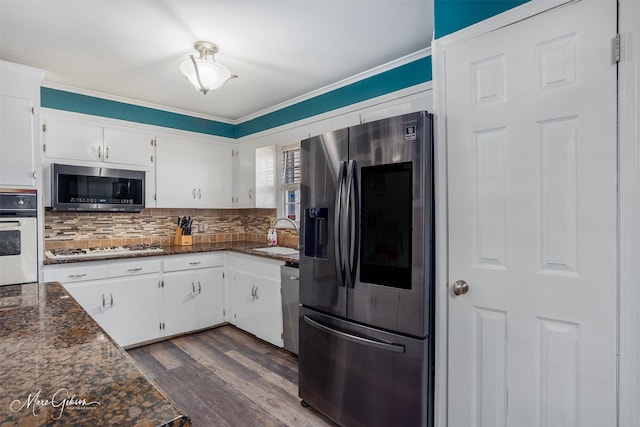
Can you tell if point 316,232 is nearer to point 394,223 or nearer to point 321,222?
point 321,222

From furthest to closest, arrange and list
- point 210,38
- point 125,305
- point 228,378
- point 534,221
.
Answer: point 125,305, point 228,378, point 210,38, point 534,221

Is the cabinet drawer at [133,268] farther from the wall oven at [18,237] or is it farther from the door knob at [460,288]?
the door knob at [460,288]

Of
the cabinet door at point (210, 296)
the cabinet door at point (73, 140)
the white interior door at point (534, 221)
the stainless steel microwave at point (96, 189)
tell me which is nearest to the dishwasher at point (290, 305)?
the cabinet door at point (210, 296)

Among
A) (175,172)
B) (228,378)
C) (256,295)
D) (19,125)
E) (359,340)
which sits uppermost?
(19,125)

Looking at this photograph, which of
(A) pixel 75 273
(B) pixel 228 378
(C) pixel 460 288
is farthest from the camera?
(A) pixel 75 273

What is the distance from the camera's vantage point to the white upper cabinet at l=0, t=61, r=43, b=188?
96.5 inches

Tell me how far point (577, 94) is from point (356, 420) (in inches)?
73.7

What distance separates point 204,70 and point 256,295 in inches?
80.6

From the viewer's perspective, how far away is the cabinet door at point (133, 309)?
3.02m

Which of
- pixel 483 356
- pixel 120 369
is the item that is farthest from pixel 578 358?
pixel 120 369

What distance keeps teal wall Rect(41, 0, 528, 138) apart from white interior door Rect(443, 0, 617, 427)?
136mm

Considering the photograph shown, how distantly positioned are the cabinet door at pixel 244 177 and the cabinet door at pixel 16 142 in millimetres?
1937

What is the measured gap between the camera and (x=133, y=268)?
3.14 m

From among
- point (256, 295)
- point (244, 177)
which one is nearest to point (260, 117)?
point (244, 177)
